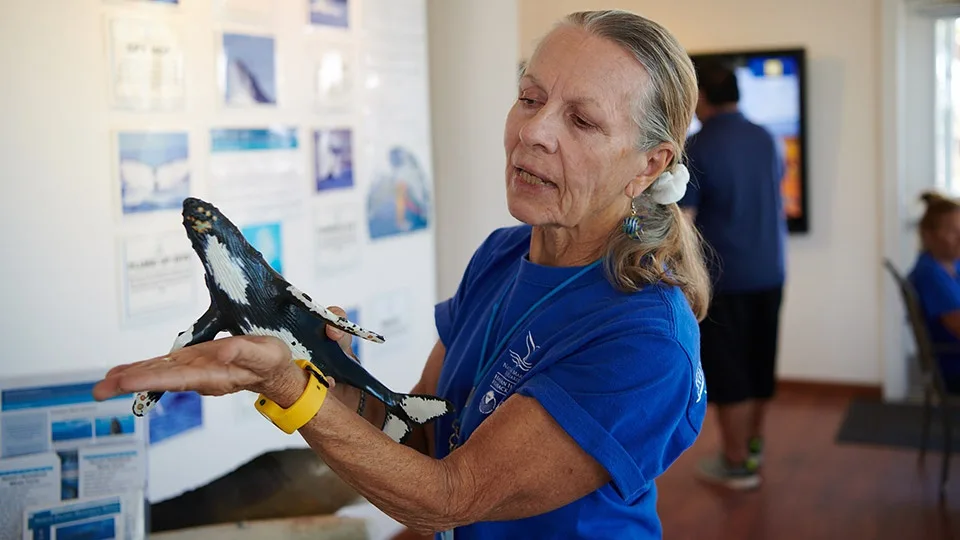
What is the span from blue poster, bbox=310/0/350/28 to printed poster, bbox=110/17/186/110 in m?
0.64

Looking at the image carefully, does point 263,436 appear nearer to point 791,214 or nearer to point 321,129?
point 321,129

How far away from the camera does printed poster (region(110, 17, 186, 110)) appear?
2.29 metres

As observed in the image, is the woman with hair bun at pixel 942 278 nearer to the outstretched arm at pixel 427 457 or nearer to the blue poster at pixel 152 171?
the blue poster at pixel 152 171

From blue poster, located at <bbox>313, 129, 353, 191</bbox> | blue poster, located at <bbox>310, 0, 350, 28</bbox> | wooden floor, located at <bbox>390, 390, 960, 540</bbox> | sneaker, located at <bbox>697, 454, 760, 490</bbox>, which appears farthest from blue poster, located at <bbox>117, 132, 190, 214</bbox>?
sneaker, located at <bbox>697, 454, 760, 490</bbox>

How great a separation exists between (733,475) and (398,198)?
205cm

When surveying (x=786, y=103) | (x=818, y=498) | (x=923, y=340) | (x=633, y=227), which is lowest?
(x=818, y=498)

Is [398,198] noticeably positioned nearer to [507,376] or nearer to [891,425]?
[507,376]

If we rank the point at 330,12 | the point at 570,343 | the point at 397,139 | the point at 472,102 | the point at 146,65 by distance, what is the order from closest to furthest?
the point at 570,343 → the point at 146,65 → the point at 330,12 → the point at 397,139 → the point at 472,102

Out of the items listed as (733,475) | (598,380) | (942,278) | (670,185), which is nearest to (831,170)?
(942,278)

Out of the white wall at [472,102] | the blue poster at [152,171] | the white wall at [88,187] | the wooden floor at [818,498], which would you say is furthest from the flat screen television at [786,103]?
the blue poster at [152,171]

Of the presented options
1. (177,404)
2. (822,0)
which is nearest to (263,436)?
(177,404)

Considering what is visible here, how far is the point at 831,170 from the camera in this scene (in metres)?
5.85

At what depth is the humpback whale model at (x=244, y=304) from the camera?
44.6 inches

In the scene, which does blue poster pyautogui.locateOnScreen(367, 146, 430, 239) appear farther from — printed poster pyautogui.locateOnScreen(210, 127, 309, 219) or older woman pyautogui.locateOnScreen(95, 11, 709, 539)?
older woman pyautogui.locateOnScreen(95, 11, 709, 539)
